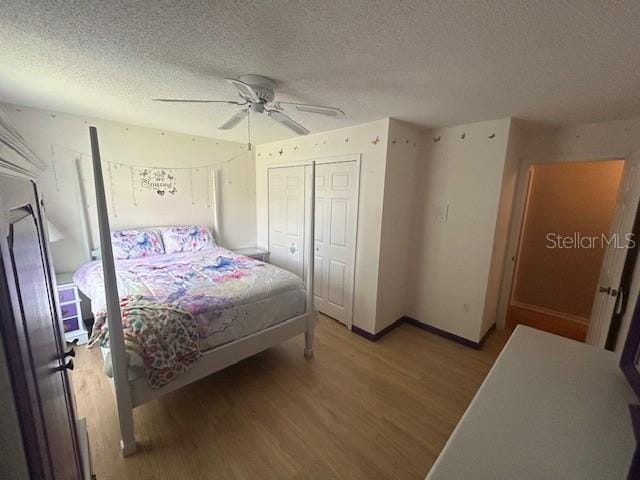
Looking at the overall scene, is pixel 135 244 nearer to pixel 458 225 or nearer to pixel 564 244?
pixel 458 225

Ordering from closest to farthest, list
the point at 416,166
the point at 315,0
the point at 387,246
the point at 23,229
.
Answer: the point at 23,229
the point at 315,0
the point at 387,246
the point at 416,166

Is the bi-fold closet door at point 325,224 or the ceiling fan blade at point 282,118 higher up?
the ceiling fan blade at point 282,118

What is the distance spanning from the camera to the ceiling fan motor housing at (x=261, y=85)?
164cm

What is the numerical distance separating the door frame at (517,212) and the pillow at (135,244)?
13.0 feet

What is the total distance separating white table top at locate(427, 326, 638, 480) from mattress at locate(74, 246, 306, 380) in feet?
5.23

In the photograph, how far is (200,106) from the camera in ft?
7.39

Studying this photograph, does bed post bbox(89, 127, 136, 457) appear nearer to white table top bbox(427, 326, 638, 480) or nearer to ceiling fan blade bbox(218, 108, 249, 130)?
ceiling fan blade bbox(218, 108, 249, 130)

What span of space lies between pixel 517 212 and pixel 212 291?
10.2 feet

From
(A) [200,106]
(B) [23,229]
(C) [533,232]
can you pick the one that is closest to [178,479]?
(B) [23,229]

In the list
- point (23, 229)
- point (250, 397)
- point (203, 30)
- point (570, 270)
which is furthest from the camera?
point (570, 270)

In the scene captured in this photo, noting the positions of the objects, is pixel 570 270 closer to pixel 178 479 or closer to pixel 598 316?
pixel 598 316

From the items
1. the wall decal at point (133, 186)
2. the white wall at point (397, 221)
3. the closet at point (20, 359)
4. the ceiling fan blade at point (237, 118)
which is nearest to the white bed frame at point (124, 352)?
the closet at point (20, 359)

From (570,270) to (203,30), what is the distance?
454 centimetres

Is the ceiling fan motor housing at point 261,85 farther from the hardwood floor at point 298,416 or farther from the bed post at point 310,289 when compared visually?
the hardwood floor at point 298,416
